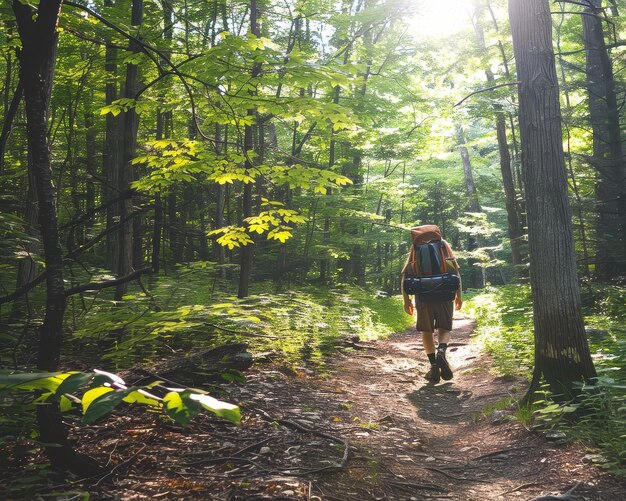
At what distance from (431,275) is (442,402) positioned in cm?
182

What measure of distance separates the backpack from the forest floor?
1.64 m

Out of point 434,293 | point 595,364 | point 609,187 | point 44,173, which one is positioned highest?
point 609,187

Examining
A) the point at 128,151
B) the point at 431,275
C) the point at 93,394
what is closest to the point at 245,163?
the point at 128,151

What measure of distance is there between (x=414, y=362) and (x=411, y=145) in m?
10.5

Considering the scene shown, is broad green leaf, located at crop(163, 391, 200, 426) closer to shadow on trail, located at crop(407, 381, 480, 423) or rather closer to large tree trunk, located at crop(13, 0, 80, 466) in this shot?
large tree trunk, located at crop(13, 0, 80, 466)

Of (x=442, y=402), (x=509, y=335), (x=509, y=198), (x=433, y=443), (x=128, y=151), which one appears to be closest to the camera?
(x=433, y=443)

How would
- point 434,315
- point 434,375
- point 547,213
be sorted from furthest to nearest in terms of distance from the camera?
point 434,315 → point 434,375 → point 547,213

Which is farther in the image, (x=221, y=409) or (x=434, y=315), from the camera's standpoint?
(x=434, y=315)

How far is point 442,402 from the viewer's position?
5590 mm

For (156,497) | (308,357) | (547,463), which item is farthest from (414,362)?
(156,497)

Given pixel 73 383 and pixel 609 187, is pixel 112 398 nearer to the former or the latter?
pixel 73 383

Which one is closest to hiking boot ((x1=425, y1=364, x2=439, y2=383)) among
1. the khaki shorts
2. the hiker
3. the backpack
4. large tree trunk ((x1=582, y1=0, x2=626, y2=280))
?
the hiker

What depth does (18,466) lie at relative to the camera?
252 cm

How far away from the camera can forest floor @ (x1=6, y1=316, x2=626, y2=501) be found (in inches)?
105
